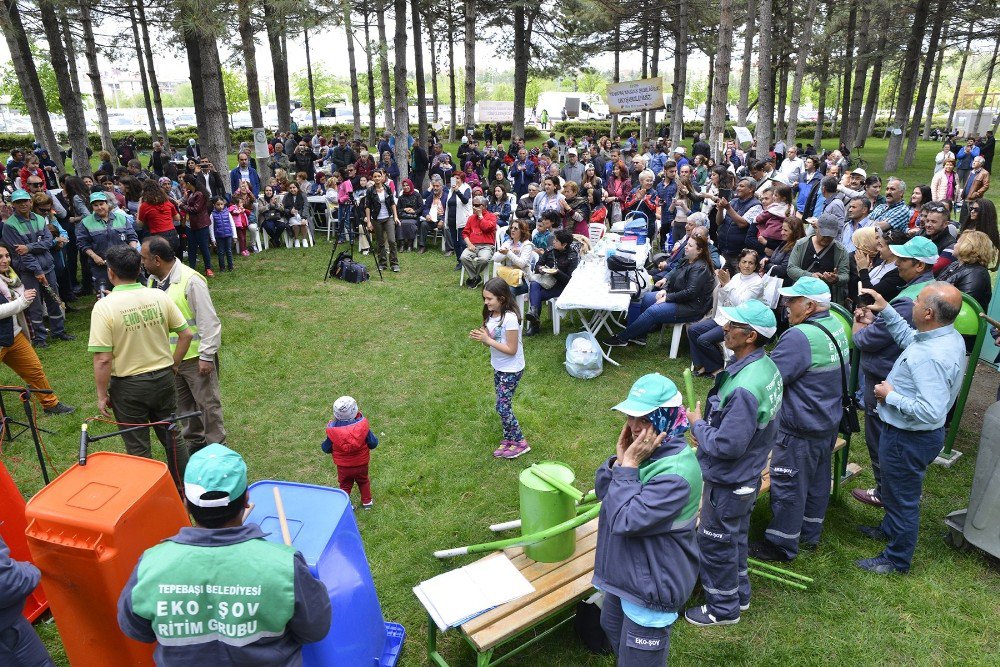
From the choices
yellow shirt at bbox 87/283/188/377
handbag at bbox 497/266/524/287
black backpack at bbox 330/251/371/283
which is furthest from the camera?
black backpack at bbox 330/251/371/283

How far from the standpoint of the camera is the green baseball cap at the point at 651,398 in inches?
96.4

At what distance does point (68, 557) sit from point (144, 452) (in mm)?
1973

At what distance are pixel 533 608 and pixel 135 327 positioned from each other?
3.10m

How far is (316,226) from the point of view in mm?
14797

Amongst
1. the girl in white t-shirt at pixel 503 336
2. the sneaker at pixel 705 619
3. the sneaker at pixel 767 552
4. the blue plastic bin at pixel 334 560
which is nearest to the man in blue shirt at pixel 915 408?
the sneaker at pixel 767 552

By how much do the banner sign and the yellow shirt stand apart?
18.4 metres

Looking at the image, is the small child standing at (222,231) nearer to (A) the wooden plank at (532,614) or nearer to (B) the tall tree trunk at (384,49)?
(A) the wooden plank at (532,614)

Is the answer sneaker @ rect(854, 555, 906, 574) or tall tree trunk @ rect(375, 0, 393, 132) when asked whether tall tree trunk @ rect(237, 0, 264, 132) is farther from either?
sneaker @ rect(854, 555, 906, 574)

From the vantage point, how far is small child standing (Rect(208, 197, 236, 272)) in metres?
10.8

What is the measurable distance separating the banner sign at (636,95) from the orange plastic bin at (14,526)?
1959 cm

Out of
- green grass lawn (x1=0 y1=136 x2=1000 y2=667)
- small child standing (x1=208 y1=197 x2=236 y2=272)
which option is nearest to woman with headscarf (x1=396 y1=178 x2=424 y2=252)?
green grass lawn (x1=0 y1=136 x2=1000 y2=667)

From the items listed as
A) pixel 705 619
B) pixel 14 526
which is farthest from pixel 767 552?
pixel 14 526

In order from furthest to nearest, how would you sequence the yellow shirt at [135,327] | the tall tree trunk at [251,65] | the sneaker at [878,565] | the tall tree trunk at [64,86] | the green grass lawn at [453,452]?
the tall tree trunk at [251,65] < the tall tree trunk at [64,86] < the yellow shirt at [135,327] < the sneaker at [878,565] < the green grass lawn at [453,452]

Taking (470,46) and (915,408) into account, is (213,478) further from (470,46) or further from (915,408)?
(470,46)
